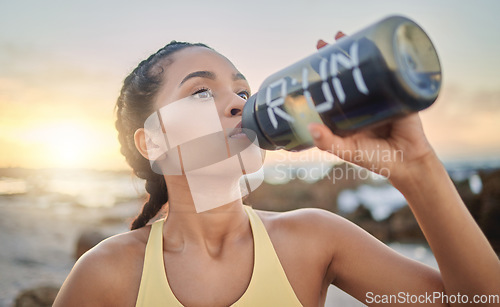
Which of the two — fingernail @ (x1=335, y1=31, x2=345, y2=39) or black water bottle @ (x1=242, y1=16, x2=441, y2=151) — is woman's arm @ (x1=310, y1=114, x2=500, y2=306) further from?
fingernail @ (x1=335, y1=31, x2=345, y2=39)

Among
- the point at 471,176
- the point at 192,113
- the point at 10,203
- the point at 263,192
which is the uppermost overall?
the point at 10,203

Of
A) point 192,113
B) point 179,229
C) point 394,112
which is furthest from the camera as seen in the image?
point 179,229

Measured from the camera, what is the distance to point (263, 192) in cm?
617

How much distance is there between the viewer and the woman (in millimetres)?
809

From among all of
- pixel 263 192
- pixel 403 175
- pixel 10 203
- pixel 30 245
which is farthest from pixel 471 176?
pixel 10 203

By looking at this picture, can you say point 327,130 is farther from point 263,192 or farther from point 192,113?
point 263,192

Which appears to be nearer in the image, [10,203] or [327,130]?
[327,130]

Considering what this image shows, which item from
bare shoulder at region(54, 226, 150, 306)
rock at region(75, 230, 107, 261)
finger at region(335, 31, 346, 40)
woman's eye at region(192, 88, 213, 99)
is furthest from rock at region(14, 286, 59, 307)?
finger at region(335, 31, 346, 40)

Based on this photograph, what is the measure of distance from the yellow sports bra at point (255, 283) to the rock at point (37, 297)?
2049mm

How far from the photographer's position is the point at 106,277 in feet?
3.32

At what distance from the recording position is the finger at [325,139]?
2.31ft

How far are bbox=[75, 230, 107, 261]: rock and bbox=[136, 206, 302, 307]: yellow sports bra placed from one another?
2740 millimetres

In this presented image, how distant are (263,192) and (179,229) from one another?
199 inches

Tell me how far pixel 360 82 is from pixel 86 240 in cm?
358
